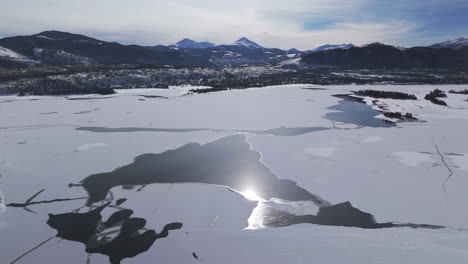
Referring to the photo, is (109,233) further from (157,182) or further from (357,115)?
(357,115)

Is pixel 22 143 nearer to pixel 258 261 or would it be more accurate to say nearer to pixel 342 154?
pixel 258 261

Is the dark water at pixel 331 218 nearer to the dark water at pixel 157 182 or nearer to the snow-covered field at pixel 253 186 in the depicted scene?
the dark water at pixel 157 182

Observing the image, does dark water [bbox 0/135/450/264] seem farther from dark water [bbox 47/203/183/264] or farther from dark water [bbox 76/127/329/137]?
dark water [bbox 76/127/329/137]

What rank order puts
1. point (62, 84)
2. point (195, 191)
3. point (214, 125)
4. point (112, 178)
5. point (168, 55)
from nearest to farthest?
point (195, 191), point (112, 178), point (214, 125), point (62, 84), point (168, 55)

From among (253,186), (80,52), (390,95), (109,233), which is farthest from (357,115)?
(80,52)

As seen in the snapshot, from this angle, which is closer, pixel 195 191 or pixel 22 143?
pixel 195 191

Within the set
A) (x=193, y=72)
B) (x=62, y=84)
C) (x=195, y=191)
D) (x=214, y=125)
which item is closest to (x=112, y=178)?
(x=195, y=191)
